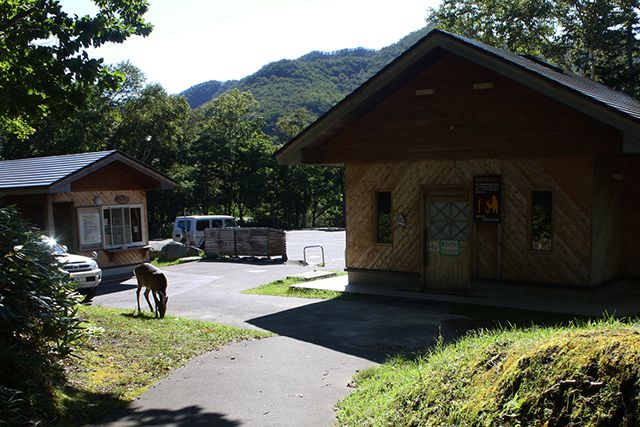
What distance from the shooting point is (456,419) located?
15.0 ft

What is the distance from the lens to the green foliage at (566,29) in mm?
33906

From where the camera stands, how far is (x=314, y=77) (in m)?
117

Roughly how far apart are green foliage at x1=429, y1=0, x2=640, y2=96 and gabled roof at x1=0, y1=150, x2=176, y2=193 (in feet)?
75.3

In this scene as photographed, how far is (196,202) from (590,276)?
44.4 metres

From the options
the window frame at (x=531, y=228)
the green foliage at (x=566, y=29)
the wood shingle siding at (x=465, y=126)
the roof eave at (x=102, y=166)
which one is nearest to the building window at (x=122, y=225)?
Answer: the roof eave at (x=102, y=166)

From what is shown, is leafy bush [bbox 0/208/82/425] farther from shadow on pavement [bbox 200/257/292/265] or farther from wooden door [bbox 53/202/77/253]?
shadow on pavement [bbox 200/257/292/265]

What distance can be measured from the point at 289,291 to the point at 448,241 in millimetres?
4777

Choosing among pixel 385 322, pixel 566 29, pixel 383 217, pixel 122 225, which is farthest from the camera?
pixel 566 29

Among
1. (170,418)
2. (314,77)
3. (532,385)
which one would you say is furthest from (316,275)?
(314,77)

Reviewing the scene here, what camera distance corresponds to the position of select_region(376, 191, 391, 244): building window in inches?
639

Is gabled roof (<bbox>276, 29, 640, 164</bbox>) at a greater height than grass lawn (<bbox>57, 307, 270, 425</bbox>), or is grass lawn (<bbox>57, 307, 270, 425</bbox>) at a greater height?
gabled roof (<bbox>276, 29, 640, 164</bbox>)

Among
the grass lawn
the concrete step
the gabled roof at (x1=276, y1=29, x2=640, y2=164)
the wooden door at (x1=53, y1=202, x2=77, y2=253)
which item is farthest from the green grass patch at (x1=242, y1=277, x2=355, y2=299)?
the wooden door at (x1=53, y1=202, x2=77, y2=253)

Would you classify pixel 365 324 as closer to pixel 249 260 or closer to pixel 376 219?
pixel 376 219

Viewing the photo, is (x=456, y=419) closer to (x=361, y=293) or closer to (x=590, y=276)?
(x=590, y=276)
